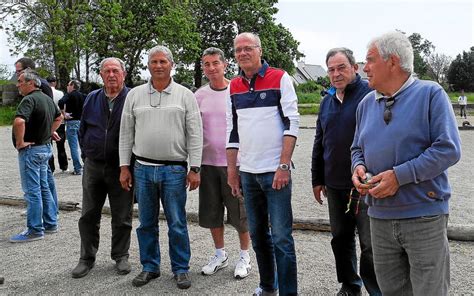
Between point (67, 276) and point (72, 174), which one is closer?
point (67, 276)

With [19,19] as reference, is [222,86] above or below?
below

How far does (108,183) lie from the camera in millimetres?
4547

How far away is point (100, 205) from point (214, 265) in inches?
51.9

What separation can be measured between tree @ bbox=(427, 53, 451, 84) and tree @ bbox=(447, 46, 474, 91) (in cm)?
1046

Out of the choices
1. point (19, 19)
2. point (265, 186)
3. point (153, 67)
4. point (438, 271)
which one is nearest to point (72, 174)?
point (153, 67)

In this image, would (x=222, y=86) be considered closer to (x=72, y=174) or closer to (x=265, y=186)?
(x=265, y=186)

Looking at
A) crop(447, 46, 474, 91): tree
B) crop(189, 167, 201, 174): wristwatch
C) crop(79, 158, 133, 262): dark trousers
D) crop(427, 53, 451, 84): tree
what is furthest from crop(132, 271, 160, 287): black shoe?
crop(427, 53, 451, 84): tree

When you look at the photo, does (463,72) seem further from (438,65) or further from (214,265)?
(214,265)

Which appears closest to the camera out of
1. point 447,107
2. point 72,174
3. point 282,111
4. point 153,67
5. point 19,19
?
point 447,107

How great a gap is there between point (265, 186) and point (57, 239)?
3.29 metres

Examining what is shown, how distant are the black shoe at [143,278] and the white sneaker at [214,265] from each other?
46 centimetres

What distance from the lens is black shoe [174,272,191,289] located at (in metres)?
4.09

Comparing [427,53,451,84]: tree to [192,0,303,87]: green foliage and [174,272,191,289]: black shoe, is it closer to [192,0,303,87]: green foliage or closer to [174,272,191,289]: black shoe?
[192,0,303,87]: green foliage

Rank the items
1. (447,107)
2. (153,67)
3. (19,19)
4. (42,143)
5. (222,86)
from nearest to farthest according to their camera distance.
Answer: (447,107), (153,67), (222,86), (42,143), (19,19)
